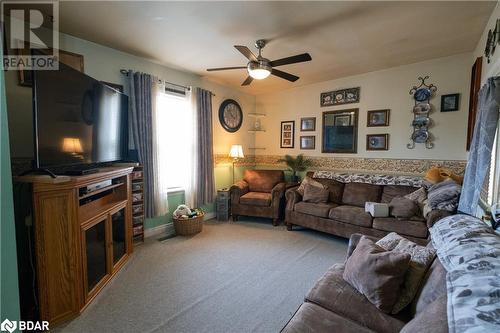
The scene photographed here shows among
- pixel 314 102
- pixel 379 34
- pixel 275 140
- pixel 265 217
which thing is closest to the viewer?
pixel 379 34

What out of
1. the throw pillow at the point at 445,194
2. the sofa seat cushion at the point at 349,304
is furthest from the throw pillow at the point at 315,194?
the sofa seat cushion at the point at 349,304

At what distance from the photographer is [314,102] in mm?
4461

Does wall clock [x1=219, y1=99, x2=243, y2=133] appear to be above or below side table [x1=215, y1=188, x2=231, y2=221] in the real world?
above

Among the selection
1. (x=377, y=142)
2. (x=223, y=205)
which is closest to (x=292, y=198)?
(x=223, y=205)

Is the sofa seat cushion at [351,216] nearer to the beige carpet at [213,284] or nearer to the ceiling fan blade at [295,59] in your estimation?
the beige carpet at [213,284]

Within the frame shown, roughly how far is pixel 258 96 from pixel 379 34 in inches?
119

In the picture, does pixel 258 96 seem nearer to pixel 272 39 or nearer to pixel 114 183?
pixel 272 39

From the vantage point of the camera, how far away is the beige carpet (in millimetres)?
1738

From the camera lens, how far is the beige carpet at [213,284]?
1.74 metres

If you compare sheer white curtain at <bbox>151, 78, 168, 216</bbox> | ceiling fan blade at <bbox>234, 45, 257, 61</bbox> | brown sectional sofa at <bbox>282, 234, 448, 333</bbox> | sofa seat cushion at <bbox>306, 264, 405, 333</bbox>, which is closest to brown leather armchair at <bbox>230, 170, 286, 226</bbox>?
sheer white curtain at <bbox>151, 78, 168, 216</bbox>

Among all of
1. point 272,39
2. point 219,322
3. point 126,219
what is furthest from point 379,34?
point 126,219

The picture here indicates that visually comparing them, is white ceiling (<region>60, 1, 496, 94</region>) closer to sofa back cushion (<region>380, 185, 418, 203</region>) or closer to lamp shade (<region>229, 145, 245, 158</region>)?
lamp shade (<region>229, 145, 245, 158</region>)

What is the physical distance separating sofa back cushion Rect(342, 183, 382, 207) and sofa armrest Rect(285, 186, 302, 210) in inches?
28.9

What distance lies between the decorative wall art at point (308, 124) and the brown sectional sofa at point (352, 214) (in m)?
1.07
